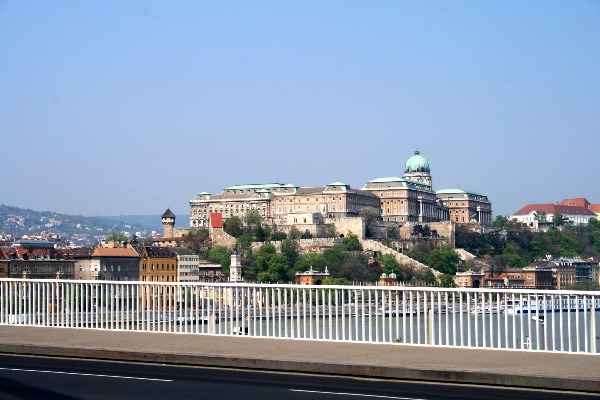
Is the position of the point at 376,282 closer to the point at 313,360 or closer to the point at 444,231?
the point at 444,231

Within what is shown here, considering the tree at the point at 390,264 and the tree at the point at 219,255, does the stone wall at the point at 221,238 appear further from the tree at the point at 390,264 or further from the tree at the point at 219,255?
the tree at the point at 390,264

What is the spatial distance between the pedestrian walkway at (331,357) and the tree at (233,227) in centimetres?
15202

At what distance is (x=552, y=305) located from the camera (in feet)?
46.3

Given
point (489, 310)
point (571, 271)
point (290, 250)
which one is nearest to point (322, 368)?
point (489, 310)

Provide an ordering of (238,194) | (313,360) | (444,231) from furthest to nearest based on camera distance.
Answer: (238,194) → (444,231) → (313,360)

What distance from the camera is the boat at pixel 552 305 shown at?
14125 mm

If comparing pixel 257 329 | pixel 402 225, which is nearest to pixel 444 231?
pixel 402 225

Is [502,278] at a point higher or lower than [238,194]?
lower

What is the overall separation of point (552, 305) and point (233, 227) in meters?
156

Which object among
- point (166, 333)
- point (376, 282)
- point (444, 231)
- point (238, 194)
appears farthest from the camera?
point (238, 194)

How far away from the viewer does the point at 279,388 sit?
12.3 m

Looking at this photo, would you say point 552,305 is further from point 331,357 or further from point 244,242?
point 244,242

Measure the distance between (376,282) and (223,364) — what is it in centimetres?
11945

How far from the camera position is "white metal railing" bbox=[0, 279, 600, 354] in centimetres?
1440
